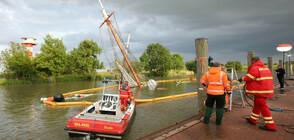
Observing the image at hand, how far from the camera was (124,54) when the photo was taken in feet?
63.8

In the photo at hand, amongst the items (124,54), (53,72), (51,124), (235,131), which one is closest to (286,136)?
(235,131)

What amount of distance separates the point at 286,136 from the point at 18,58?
3958cm

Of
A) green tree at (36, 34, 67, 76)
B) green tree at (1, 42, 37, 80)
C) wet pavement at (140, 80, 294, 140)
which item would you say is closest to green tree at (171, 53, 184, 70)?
green tree at (36, 34, 67, 76)

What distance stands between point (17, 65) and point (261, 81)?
38857 mm

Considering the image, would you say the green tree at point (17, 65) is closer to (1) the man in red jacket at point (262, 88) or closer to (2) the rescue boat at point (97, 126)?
(2) the rescue boat at point (97, 126)

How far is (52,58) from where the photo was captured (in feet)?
116

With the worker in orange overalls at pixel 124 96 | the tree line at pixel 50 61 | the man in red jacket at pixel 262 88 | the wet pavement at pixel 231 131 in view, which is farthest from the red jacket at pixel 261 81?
the tree line at pixel 50 61

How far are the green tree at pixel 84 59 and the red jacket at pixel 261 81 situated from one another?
37.0 meters

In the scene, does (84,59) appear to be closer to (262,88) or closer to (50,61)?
(50,61)

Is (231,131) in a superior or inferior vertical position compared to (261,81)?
inferior

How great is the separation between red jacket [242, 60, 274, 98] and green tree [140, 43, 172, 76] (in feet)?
163

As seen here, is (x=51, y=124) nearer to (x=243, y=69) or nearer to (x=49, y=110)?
(x=49, y=110)

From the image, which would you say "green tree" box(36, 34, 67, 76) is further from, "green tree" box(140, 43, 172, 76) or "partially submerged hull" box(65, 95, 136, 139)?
"partially submerged hull" box(65, 95, 136, 139)

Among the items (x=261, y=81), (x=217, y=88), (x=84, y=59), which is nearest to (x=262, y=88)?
(x=261, y=81)
